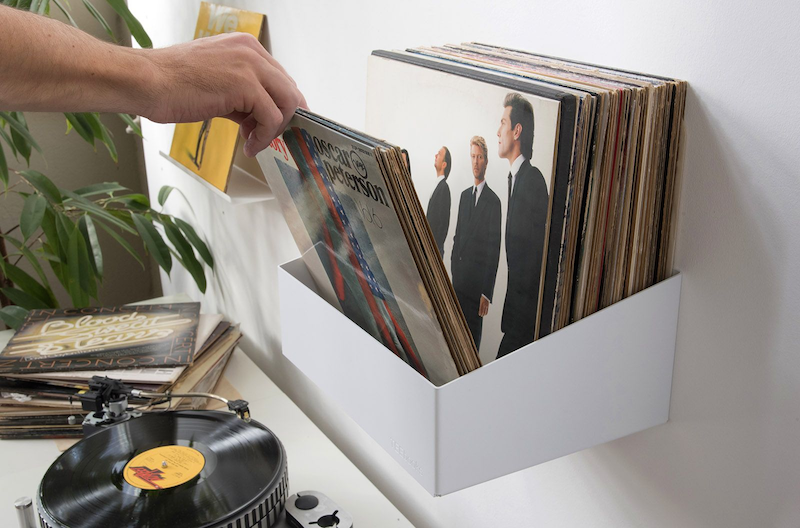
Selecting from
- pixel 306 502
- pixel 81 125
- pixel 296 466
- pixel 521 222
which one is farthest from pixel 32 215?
pixel 521 222

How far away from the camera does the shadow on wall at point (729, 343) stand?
0.53 meters

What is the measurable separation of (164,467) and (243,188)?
56 centimetres

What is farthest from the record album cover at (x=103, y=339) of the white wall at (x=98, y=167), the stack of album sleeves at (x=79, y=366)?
the white wall at (x=98, y=167)

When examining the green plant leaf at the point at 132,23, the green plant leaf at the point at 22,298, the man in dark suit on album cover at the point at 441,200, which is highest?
A: the green plant leaf at the point at 132,23

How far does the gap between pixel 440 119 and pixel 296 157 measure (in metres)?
0.14

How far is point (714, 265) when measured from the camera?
562 millimetres

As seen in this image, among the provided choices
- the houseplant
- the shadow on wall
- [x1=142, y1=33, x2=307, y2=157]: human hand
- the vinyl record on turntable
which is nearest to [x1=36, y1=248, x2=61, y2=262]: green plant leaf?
the houseplant

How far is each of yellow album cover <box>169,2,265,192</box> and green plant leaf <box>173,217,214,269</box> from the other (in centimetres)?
21

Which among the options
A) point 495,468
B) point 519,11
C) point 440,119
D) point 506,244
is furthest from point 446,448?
point 519,11

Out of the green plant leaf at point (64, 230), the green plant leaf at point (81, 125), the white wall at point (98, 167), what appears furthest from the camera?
the white wall at point (98, 167)

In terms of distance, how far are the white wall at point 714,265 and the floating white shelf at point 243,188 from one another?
496 mm

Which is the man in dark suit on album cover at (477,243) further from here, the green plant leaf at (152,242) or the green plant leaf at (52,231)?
the green plant leaf at (52,231)

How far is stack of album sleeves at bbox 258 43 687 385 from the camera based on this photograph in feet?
1.69

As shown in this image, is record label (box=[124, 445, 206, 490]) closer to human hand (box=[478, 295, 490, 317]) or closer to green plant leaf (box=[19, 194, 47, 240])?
human hand (box=[478, 295, 490, 317])
